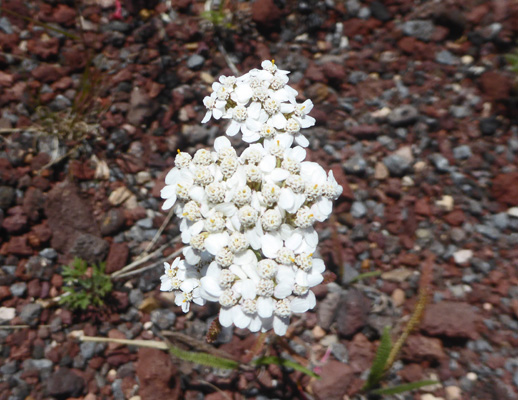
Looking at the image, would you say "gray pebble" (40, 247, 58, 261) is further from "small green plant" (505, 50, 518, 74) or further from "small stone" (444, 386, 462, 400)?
"small green plant" (505, 50, 518, 74)

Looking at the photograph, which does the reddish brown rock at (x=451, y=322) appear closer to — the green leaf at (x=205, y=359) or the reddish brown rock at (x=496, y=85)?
the green leaf at (x=205, y=359)

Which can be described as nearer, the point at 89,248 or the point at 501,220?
the point at 89,248

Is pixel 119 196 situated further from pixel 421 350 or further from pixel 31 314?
pixel 421 350

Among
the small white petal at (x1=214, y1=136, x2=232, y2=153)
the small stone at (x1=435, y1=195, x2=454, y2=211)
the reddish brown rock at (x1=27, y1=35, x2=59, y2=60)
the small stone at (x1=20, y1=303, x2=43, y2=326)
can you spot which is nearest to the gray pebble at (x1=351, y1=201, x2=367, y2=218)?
the small stone at (x1=435, y1=195, x2=454, y2=211)

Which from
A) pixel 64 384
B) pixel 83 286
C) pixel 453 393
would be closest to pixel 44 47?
pixel 83 286

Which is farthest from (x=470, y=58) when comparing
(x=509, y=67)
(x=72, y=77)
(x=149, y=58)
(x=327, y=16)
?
(x=72, y=77)

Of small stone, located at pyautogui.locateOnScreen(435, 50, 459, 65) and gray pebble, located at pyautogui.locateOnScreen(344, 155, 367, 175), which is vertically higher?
small stone, located at pyautogui.locateOnScreen(435, 50, 459, 65)

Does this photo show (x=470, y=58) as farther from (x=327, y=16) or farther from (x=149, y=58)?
(x=149, y=58)
